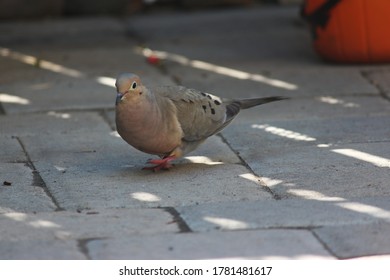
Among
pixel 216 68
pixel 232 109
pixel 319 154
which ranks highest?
pixel 232 109

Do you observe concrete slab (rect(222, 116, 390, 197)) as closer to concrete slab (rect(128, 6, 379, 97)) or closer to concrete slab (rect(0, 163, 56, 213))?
concrete slab (rect(128, 6, 379, 97))

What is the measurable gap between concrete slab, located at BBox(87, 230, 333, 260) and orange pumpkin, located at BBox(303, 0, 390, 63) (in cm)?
329

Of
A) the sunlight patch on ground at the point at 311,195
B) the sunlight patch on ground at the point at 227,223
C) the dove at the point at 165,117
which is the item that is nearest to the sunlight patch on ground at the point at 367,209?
the sunlight patch on ground at the point at 311,195

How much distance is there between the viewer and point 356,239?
3904 mm

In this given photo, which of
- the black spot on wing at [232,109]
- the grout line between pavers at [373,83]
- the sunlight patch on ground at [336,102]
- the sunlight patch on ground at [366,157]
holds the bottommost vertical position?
the sunlight patch on ground at [336,102]

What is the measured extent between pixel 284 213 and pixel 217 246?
1.72ft

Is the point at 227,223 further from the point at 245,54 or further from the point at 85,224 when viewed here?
the point at 245,54

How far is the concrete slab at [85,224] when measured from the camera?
13.1 ft

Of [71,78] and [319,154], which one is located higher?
[319,154]

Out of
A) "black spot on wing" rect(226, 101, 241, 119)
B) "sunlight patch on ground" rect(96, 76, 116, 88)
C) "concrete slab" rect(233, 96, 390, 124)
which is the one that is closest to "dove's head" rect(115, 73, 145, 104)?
"black spot on wing" rect(226, 101, 241, 119)

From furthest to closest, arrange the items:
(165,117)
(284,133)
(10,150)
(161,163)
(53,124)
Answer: (53,124) < (284,133) < (10,150) < (161,163) < (165,117)

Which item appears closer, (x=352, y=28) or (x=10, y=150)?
(x=10, y=150)

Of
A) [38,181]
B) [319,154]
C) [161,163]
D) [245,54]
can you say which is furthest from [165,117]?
[245,54]

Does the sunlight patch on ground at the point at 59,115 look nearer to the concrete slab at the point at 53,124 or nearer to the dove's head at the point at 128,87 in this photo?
the concrete slab at the point at 53,124
